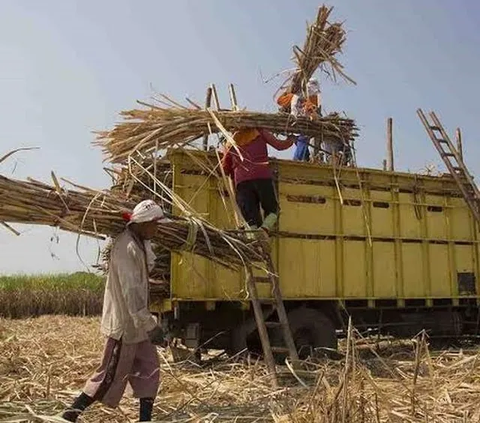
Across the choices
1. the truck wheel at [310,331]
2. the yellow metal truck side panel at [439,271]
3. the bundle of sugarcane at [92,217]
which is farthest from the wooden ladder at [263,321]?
the yellow metal truck side panel at [439,271]

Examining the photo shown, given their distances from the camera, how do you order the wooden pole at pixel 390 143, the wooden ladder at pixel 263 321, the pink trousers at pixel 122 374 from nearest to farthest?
the pink trousers at pixel 122 374, the wooden ladder at pixel 263 321, the wooden pole at pixel 390 143

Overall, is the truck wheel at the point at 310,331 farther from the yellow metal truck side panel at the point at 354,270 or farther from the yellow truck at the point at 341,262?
the yellow metal truck side panel at the point at 354,270

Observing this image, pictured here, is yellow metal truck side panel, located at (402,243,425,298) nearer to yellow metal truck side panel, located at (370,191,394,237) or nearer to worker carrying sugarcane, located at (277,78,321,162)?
yellow metal truck side panel, located at (370,191,394,237)

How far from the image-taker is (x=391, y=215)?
31.6 ft

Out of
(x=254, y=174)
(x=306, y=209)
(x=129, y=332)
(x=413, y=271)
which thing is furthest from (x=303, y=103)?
(x=129, y=332)

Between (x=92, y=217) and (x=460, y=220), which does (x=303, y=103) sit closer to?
(x=92, y=217)

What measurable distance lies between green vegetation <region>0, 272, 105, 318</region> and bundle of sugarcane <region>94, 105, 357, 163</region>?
16.7 meters

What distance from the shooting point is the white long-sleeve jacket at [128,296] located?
16.0 ft

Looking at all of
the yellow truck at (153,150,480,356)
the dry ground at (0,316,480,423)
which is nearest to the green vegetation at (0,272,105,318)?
the yellow truck at (153,150,480,356)

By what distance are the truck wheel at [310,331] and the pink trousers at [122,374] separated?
3696mm

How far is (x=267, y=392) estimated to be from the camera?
5852 millimetres

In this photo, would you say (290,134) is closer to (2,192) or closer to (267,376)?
(267,376)

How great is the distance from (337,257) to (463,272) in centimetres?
271

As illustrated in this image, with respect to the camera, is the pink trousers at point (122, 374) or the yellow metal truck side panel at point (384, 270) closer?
the pink trousers at point (122, 374)
